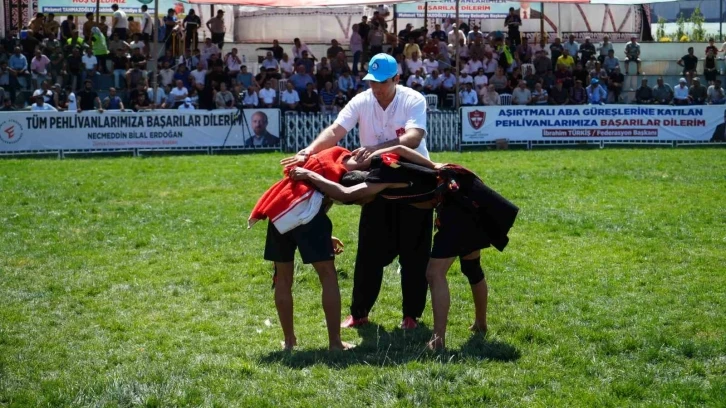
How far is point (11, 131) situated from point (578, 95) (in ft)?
45.1

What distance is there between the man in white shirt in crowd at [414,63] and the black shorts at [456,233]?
1949cm

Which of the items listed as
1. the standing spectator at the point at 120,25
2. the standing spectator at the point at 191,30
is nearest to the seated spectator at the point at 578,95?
the standing spectator at the point at 191,30

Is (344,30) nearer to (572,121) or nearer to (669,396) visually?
(572,121)

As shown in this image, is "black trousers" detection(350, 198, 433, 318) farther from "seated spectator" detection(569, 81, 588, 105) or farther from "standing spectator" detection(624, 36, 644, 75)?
"standing spectator" detection(624, 36, 644, 75)

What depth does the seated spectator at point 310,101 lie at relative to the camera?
23656 millimetres

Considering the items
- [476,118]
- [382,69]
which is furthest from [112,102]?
[382,69]

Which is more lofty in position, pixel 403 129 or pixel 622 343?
pixel 403 129

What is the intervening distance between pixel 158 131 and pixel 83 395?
15.6m

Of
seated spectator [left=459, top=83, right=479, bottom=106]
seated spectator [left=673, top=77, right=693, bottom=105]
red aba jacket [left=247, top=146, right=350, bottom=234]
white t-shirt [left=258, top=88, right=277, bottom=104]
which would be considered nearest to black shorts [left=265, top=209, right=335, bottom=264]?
red aba jacket [left=247, top=146, right=350, bottom=234]

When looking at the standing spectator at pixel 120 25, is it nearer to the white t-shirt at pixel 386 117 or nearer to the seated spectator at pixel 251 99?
the seated spectator at pixel 251 99

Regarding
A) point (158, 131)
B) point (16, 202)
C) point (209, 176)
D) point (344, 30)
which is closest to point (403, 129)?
point (16, 202)

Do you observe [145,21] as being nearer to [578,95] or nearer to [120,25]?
[120,25]

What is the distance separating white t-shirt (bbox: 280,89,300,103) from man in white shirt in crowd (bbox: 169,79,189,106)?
2.31 metres

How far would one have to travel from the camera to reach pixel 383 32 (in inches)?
1094
